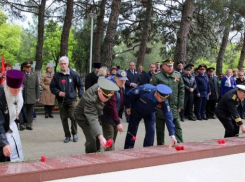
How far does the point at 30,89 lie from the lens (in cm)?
855

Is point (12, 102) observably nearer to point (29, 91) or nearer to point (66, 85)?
point (66, 85)

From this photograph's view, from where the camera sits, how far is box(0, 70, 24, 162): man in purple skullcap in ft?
11.6

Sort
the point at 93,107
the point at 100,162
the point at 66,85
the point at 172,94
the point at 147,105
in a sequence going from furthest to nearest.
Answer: the point at 66,85, the point at 172,94, the point at 147,105, the point at 93,107, the point at 100,162

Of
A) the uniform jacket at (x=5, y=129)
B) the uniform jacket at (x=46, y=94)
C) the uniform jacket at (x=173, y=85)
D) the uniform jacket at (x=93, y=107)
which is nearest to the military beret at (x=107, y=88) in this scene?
the uniform jacket at (x=93, y=107)

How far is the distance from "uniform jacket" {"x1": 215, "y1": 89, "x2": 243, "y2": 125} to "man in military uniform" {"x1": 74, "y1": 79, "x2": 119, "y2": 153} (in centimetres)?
269

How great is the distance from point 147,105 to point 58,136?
121 inches

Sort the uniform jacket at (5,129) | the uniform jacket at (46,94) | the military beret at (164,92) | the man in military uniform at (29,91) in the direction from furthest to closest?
the uniform jacket at (46,94)
the man in military uniform at (29,91)
the military beret at (164,92)
the uniform jacket at (5,129)

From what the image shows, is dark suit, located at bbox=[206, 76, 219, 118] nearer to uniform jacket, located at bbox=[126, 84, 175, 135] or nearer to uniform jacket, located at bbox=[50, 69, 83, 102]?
uniform jacket, located at bbox=[50, 69, 83, 102]

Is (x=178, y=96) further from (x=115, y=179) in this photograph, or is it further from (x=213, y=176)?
(x=115, y=179)

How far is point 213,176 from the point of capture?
368 centimetres

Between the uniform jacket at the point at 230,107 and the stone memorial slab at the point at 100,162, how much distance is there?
162 cm

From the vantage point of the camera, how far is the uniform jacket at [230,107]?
19.7ft

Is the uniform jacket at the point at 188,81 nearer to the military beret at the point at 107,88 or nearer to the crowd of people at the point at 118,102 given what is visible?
the crowd of people at the point at 118,102

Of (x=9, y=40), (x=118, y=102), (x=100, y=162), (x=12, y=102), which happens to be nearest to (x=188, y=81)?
(x=118, y=102)
